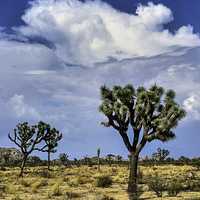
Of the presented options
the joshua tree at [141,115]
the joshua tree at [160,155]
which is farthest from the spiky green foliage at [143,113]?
the joshua tree at [160,155]

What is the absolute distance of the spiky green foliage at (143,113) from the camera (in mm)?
26281

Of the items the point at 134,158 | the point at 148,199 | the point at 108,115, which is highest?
the point at 108,115

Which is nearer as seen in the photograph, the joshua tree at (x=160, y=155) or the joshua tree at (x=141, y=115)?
the joshua tree at (x=141, y=115)

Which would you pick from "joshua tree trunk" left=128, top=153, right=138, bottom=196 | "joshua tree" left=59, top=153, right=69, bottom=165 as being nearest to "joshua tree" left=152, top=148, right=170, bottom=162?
"joshua tree" left=59, top=153, right=69, bottom=165

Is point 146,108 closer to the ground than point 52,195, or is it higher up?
higher up

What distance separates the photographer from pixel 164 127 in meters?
25.9

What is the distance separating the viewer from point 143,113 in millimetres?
26484

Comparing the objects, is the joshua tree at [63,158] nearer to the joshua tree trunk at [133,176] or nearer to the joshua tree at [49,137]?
the joshua tree at [49,137]

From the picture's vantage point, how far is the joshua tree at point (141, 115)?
26297mm

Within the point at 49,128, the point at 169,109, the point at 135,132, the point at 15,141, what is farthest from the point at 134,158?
the point at 49,128

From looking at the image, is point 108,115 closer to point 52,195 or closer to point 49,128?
point 52,195

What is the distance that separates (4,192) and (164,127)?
9.13 meters

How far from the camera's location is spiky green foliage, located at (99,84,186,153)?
26.3 metres

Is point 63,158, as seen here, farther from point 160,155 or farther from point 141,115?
point 141,115
